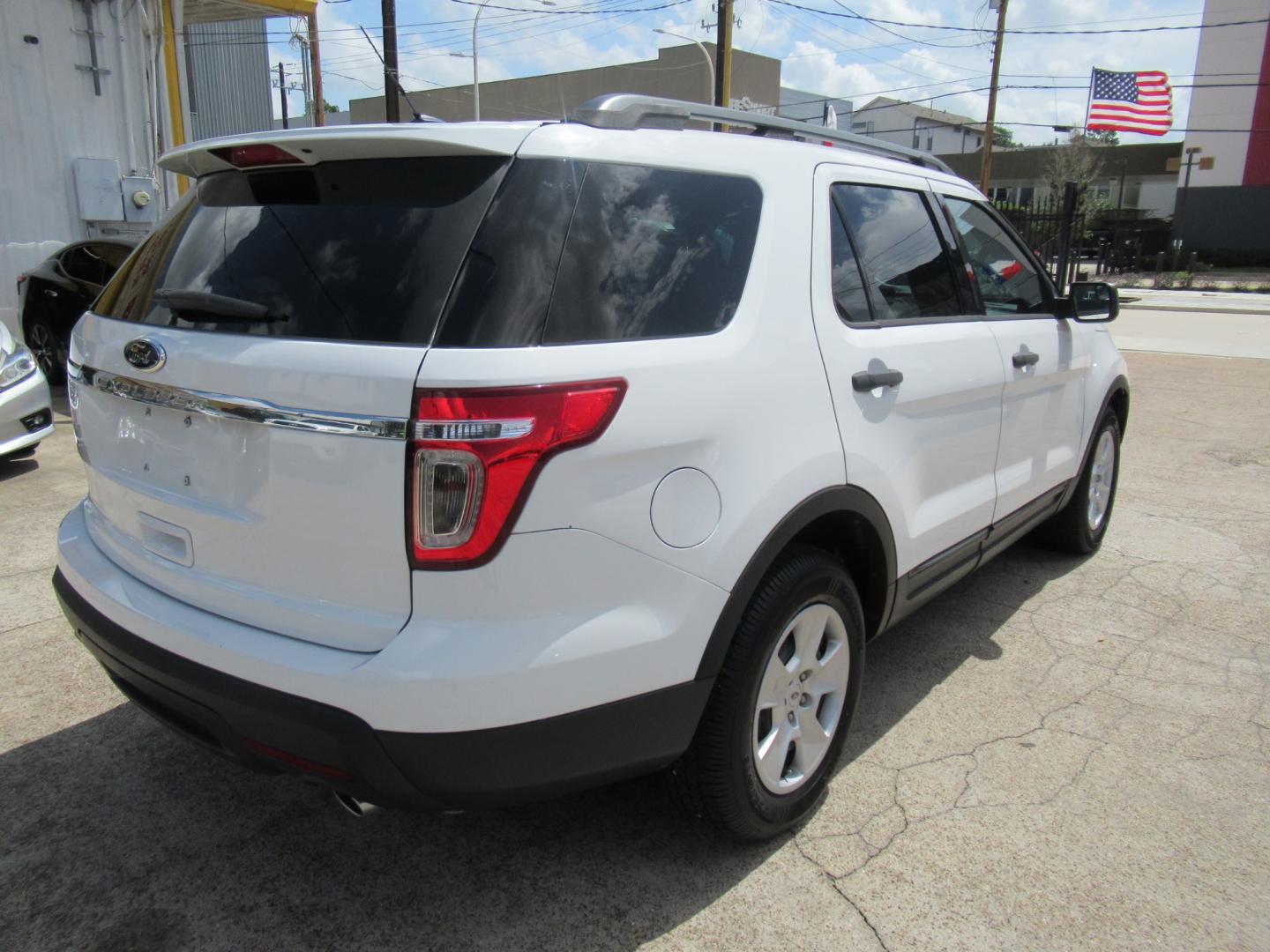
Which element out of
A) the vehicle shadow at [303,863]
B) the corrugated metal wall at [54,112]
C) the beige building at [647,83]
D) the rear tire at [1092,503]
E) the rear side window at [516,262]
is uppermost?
the beige building at [647,83]

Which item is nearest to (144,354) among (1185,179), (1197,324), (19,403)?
(19,403)

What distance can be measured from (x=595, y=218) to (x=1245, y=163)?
50.9 m

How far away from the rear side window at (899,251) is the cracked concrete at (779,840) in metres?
1.41

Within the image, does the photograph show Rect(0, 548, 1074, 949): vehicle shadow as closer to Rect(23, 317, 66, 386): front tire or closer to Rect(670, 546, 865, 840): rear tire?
Rect(670, 546, 865, 840): rear tire

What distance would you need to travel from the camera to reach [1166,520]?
5.69 meters

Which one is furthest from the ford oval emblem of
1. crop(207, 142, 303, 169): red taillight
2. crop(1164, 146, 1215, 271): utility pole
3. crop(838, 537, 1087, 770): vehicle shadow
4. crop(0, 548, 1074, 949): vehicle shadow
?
crop(1164, 146, 1215, 271): utility pole

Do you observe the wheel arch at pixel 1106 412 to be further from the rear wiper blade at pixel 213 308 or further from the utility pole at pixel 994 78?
the utility pole at pixel 994 78

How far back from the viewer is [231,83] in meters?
34.5

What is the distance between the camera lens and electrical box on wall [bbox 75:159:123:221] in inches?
422

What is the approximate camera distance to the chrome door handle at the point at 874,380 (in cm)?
262

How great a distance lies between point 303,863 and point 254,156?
1.80 metres

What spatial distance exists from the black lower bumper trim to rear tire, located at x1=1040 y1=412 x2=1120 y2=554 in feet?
10.7

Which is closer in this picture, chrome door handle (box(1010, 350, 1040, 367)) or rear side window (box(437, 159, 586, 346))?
rear side window (box(437, 159, 586, 346))

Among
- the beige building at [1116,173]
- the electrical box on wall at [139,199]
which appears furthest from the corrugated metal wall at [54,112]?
the beige building at [1116,173]
